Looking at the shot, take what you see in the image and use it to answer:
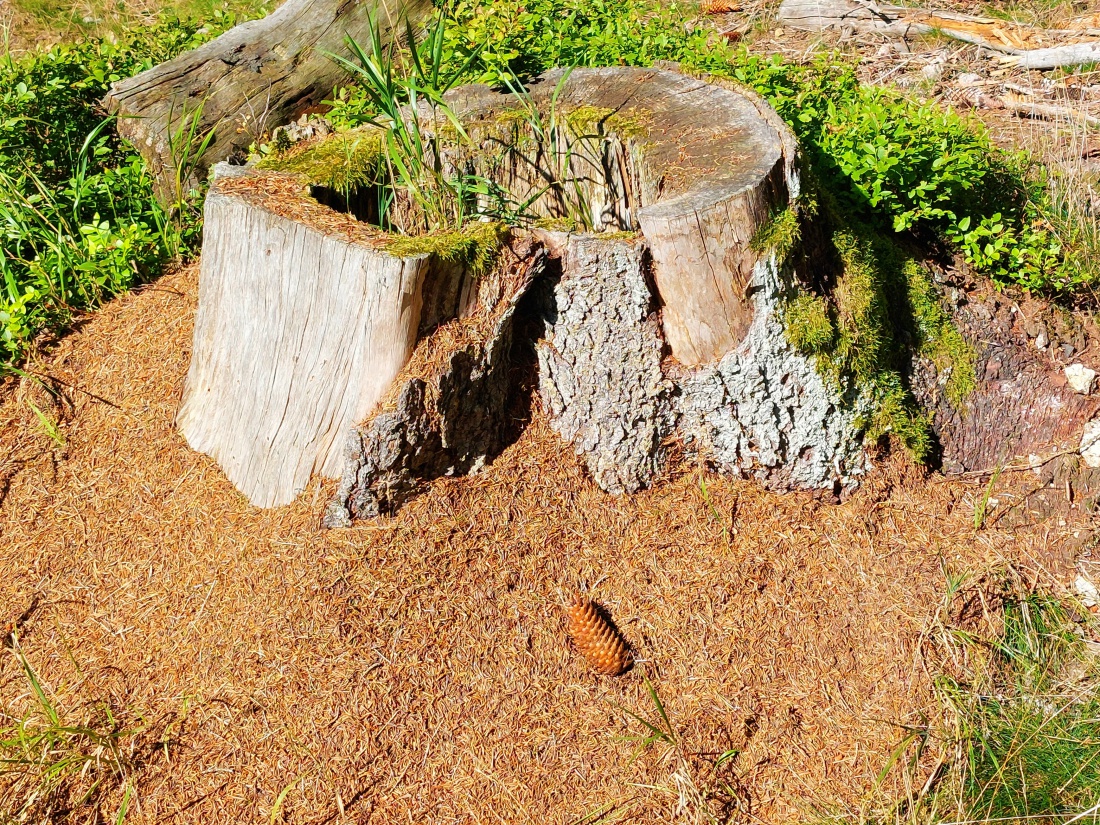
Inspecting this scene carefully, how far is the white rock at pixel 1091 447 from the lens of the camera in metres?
3.75

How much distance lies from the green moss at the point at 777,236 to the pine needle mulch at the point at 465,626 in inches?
35.2

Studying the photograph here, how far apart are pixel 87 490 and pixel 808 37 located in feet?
18.8

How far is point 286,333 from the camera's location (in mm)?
3117

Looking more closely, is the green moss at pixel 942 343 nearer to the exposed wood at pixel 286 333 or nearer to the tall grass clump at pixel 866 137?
the tall grass clump at pixel 866 137

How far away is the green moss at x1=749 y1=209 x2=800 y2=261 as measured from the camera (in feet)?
10.1

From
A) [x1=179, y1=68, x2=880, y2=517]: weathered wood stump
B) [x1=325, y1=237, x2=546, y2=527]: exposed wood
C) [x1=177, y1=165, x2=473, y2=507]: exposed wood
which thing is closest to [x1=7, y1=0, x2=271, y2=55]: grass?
[x1=177, y1=165, x2=473, y2=507]: exposed wood

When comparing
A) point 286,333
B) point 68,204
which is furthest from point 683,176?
point 68,204

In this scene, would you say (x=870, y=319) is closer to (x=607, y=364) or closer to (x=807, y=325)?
(x=807, y=325)

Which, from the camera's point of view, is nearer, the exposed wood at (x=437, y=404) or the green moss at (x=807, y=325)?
the exposed wood at (x=437, y=404)

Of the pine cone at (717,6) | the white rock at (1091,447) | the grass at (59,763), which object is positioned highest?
the pine cone at (717,6)

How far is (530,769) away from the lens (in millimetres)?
2959

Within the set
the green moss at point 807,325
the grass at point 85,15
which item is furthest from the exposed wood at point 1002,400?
the grass at point 85,15

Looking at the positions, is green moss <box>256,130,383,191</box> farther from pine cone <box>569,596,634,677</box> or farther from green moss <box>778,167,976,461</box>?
pine cone <box>569,596,634,677</box>

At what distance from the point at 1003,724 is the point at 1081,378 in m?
1.74
